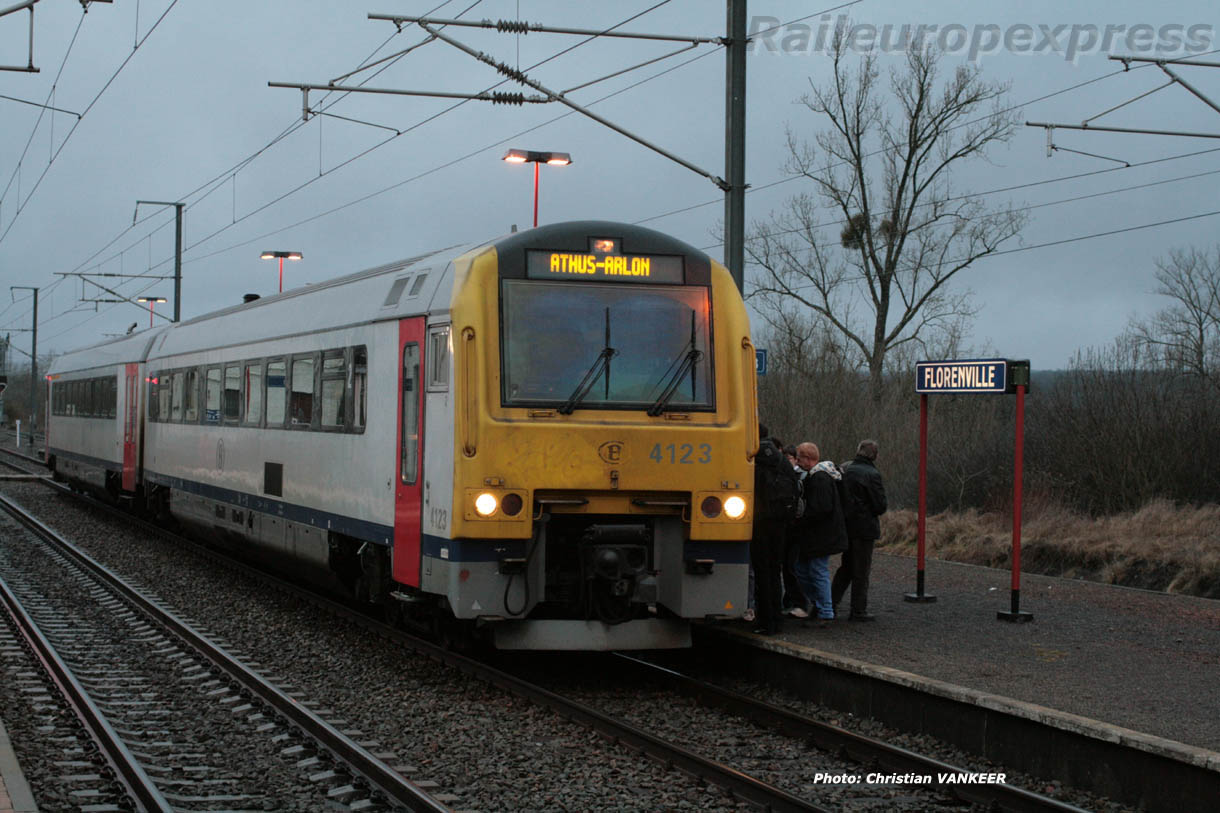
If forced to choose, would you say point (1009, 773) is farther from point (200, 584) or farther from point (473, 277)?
point (200, 584)

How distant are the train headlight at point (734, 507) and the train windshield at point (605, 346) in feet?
2.32

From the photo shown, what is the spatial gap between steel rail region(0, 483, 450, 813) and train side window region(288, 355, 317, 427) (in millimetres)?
2304

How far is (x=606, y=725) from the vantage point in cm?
863

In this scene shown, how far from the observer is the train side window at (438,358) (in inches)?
390

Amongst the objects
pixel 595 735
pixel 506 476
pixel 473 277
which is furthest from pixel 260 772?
pixel 473 277

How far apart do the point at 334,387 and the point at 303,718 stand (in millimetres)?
4554

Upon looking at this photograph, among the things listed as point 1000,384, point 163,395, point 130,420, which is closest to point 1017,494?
point 1000,384

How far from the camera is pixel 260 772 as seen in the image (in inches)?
306

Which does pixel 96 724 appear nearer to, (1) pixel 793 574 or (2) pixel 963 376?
(1) pixel 793 574

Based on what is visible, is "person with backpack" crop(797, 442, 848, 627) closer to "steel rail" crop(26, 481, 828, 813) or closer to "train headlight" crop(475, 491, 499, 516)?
"steel rail" crop(26, 481, 828, 813)

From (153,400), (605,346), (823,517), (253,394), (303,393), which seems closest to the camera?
(605,346)

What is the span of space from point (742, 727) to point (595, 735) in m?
1.04

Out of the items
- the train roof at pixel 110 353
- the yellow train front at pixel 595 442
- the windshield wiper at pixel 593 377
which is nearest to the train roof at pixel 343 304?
the yellow train front at pixel 595 442

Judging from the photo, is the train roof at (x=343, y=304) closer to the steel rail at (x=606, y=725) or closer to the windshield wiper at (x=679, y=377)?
the windshield wiper at (x=679, y=377)
